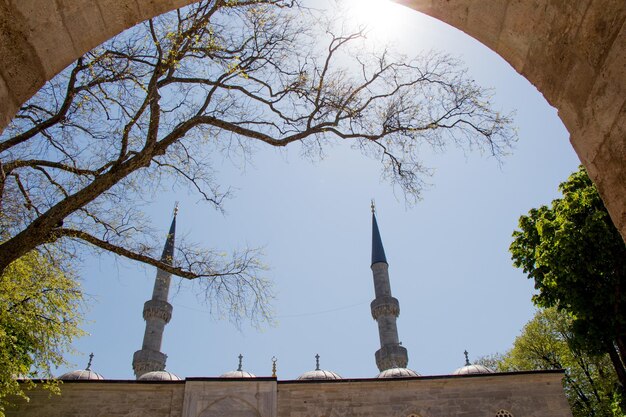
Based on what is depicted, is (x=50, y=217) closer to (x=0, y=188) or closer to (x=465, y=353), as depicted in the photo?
(x=0, y=188)

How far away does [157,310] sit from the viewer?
923 inches

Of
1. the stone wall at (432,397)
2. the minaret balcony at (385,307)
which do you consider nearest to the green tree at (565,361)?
the stone wall at (432,397)

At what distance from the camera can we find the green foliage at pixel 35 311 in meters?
9.08

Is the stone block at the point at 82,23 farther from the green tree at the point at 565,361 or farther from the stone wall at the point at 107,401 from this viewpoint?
the green tree at the point at 565,361

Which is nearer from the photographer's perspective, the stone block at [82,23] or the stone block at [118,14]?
the stone block at [82,23]

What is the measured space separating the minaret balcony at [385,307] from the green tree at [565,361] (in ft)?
18.5

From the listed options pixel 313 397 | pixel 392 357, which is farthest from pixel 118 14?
pixel 392 357

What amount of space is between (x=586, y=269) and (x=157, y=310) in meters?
19.2

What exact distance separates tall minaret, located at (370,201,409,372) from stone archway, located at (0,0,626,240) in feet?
72.0

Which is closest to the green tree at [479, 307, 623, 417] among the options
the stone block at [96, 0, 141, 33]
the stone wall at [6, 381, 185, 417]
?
the stone wall at [6, 381, 185, 417]

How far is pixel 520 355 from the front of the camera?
21.5 metres

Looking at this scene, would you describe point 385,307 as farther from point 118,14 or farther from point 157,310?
point 118,14

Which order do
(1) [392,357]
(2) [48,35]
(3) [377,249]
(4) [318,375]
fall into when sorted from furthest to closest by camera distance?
(3) [377,249] < (1) [392,357] < (4) [318,375] < (2) [48,35]

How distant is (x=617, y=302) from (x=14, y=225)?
11.2 metres
